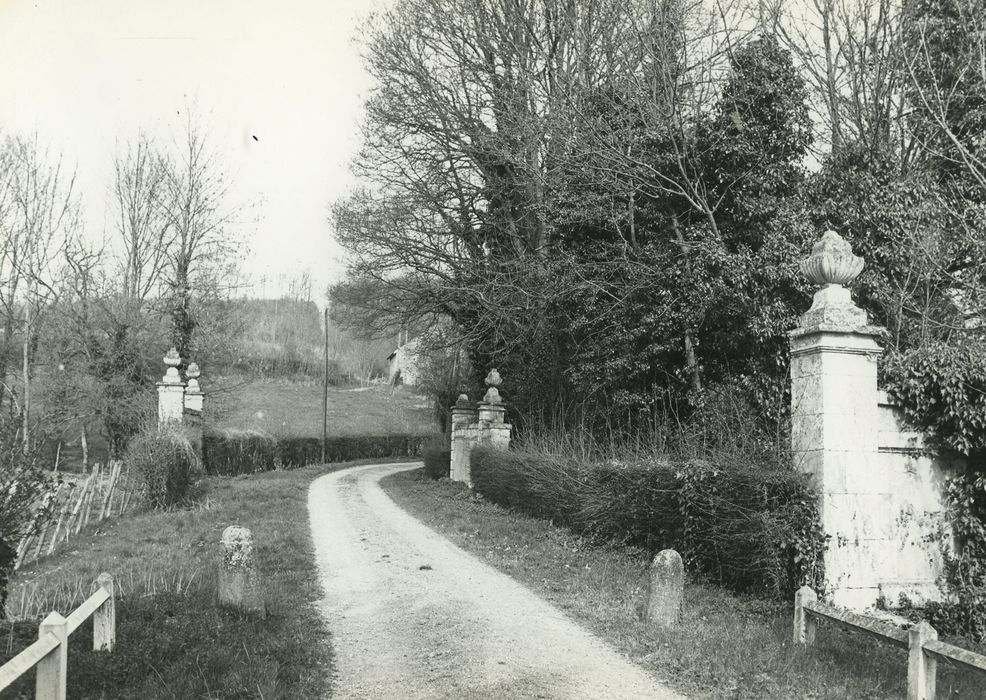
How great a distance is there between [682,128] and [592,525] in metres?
7.45

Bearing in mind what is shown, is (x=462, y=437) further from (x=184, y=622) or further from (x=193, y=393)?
(x=184, y=622)

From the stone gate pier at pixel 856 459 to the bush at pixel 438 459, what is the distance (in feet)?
54.6

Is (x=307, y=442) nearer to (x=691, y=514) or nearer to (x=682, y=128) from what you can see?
(x=682, y=128)

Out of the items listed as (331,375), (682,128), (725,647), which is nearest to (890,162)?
(682,128)

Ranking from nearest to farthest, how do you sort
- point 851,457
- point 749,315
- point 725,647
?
point 725,647 < point 851,457 < point 749,315

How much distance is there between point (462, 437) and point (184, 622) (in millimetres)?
15959

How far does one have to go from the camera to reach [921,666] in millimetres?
5320

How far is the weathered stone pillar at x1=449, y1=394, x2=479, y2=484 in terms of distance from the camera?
74.2ft

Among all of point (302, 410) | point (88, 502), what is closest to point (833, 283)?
point (88, 502)

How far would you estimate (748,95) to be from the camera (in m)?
14.9

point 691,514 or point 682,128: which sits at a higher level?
point 682,128

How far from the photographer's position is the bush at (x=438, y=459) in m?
24.9

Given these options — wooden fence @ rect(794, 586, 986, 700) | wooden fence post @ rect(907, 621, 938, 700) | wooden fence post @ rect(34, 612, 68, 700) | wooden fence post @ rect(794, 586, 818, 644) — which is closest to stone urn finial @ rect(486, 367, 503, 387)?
wooden fence post @ rect(794, 586, 818, 644)

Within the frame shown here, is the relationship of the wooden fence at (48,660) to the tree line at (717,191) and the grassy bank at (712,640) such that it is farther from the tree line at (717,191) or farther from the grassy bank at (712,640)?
the tree line at (717,191)
